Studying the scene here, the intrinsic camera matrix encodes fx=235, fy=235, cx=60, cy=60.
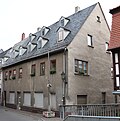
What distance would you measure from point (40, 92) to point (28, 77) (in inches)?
130

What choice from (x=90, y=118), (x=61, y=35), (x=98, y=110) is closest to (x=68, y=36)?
(x=61, y=35)

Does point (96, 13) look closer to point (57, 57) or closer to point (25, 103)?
point (57, 57)

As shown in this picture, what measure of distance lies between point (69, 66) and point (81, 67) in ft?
6.11

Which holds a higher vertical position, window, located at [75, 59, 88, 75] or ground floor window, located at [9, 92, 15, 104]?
window, located at [75, 59, 88, 75]

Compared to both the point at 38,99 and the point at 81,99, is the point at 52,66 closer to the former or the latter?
the point at 38,99

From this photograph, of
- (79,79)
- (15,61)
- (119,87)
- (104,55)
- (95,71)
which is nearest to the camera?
(119,87)

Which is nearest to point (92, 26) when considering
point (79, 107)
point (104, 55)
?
point (104, 55)

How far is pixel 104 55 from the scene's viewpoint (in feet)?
83.5

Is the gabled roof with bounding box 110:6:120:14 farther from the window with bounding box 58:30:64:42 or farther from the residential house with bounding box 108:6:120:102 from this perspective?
the window with bounding box 58:30:64:42

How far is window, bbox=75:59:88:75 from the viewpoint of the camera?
21.8m

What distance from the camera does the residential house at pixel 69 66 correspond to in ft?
69.6

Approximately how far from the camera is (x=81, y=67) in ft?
73.2

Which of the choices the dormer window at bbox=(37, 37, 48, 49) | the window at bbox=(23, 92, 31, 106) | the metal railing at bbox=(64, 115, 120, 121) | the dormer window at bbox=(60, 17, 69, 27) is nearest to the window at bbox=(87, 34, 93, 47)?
the dormer window at bbox=(60, 17, 69, 27)

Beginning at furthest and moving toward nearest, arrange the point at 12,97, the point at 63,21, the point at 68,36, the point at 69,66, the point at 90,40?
the point at 12,97 < the point at 63,21 < the point at 90,40 < the point at 68,36 < the point at 69,66
